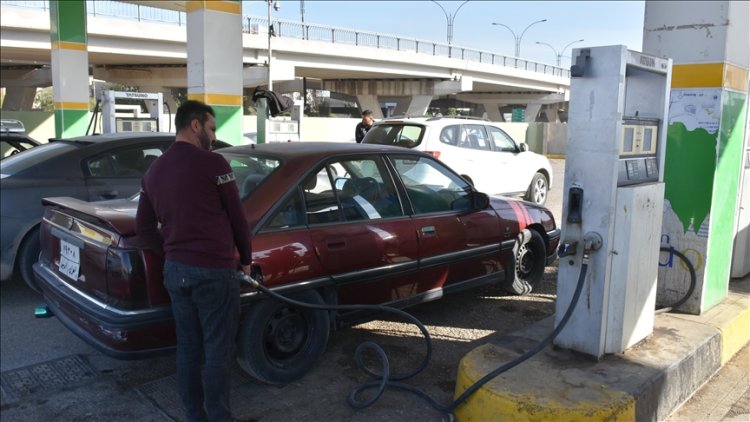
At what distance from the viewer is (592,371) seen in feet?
11.2

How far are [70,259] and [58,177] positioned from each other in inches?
94.3

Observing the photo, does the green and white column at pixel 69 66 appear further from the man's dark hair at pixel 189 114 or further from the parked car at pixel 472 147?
the man's dark hair at pixel 189 114

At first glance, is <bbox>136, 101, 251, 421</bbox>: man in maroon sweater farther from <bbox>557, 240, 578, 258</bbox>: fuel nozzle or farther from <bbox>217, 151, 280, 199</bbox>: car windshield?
<bbox>557, 240, 578, 258</bbox>: fuel nozzle

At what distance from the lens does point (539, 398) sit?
10.1ft

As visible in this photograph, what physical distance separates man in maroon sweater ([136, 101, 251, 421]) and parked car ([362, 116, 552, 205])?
22.4 feet

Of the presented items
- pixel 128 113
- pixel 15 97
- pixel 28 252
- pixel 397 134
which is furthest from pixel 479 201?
pixel 15 97

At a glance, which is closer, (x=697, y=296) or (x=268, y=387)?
(x=268, y=387)

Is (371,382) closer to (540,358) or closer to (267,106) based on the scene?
(540,358)

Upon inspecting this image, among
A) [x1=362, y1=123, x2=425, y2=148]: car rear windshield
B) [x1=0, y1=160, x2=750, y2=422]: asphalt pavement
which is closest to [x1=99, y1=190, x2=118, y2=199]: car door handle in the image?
[x1=0, y1=160, x2=750, y2=422]: asphalt pavement

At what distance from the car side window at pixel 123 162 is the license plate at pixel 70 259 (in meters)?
2.36

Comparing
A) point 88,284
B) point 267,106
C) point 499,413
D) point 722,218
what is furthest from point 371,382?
point 267,106

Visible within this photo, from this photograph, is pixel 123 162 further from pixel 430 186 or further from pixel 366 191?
pixel 430 186

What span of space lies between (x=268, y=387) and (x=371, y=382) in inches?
25.7

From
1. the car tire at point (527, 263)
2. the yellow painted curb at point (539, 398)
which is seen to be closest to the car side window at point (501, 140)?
the car tire at point (527, 263)
